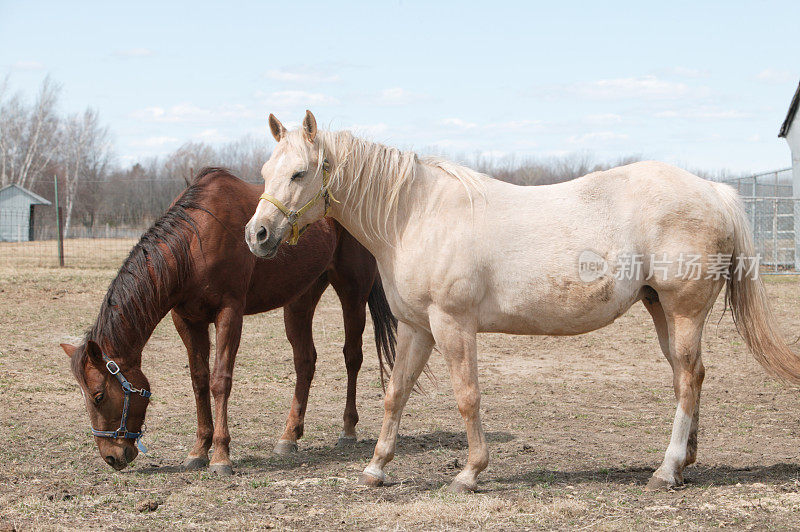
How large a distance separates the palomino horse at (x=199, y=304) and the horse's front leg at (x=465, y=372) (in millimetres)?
1560

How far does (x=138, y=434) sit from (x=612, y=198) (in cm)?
318

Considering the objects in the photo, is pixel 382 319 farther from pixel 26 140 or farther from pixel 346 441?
pixel 26 140

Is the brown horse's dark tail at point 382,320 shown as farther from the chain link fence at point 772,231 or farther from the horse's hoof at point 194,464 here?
the chain link fence at point 772,231

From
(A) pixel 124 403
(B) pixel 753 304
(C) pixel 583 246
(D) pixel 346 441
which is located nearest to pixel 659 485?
(B) pixel 753 304

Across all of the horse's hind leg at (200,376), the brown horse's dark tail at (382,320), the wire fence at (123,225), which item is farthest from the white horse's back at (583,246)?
the brown horse's dark tail at (382,320)

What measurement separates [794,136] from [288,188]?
64.5ft

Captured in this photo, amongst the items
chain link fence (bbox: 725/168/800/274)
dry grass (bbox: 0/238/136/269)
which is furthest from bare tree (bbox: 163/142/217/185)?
chain link fence (bbox: 725/168/800/274)

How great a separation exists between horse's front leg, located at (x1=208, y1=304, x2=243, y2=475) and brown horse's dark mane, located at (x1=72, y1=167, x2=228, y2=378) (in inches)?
14.9

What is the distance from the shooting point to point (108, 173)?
5859 cm

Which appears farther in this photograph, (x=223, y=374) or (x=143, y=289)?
(x=223, y=374)

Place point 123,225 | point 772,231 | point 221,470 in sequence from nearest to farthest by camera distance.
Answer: point 221,470
point 772,231
point 123,225

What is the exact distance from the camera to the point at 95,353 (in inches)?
168

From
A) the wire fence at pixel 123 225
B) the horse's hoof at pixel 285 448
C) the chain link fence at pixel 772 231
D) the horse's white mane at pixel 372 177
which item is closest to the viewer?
the horse's white mane at pixel 372 177

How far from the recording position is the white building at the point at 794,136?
19.4 m
